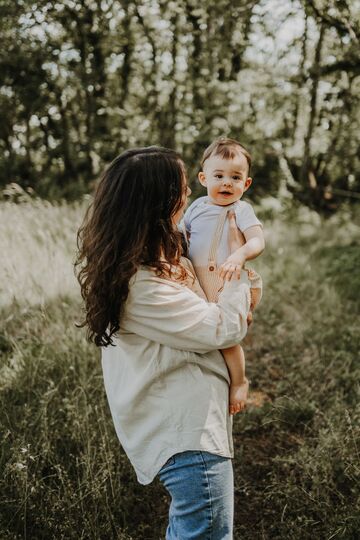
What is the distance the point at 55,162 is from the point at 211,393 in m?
10.4

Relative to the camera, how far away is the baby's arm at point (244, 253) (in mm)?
1624

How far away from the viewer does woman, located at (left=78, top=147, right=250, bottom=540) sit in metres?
1.47

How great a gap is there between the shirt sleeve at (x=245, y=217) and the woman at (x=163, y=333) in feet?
1.15

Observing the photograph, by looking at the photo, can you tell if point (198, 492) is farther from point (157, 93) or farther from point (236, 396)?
point (157, 93)

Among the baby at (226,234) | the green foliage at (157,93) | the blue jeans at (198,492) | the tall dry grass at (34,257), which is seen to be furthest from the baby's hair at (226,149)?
the green foliage at (157,93)

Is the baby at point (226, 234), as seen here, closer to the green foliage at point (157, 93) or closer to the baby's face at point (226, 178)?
the baby's face at point (226, 178)

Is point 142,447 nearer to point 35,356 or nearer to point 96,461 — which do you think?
point 96,461

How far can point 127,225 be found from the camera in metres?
1.50

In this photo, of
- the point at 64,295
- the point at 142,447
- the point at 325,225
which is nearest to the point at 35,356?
the point at 64,295

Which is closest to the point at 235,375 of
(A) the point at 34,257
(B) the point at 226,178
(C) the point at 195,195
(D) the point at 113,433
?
(B) the point at 226,178

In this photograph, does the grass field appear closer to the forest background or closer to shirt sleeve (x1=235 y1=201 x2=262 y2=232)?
the forest background

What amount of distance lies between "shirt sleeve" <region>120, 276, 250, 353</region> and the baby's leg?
4.7 inches

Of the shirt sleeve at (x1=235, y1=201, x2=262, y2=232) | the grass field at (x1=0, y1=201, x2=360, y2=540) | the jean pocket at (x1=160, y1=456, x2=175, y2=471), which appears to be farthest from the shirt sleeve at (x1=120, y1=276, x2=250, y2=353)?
the grass field at (x1=0, y1=201, x2=360, y2=540)

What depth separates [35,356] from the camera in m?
3.36
